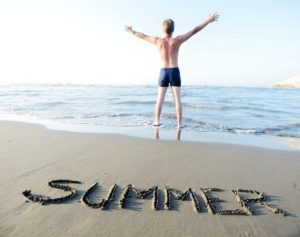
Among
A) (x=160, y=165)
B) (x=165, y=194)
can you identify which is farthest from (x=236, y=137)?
(x=165, y=194)

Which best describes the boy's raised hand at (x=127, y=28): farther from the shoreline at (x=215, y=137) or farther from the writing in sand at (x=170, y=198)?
the writing in sand at (x=170, y=198)

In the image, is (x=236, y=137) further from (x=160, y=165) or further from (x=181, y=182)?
(x=181, y=182)

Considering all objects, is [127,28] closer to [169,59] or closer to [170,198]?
[169,59]

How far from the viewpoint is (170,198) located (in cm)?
260

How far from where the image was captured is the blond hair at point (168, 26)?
6477 mm

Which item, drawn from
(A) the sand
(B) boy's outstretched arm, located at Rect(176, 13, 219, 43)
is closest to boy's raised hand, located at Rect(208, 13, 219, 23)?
(B) boy's outstretched arm, located at Rect(176, 13, 219, 43)

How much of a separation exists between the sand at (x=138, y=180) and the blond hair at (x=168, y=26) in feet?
8.90

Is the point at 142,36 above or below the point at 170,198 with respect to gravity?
above

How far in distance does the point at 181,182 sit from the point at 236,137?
9.94 feet

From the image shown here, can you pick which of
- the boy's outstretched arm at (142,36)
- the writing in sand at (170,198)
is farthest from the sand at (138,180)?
the boy's outstretched arm at (142,36)

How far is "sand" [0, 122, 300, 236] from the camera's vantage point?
6.88ft

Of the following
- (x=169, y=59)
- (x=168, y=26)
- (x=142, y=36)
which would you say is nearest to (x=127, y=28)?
(x=142, y=36)

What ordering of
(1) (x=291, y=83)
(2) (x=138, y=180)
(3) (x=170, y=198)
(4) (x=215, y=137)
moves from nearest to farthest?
(3) (x=170, y=198) < (2) (x=138, y=180) < (4) (x=215, y=137) < (1) (x=291, y=83)

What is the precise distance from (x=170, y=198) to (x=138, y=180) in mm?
509
